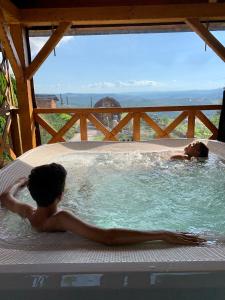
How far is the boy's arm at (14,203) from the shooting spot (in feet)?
6.09

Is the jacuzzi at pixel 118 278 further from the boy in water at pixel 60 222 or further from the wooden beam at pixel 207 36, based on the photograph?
the wooden beam at pixel 207 36

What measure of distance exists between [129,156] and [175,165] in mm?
645

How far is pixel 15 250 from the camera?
141 cm

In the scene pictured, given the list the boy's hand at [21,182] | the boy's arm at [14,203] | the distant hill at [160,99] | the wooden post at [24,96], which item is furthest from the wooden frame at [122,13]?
the boy's arm at [14,203]

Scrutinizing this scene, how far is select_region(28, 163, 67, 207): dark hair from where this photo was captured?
149 cm

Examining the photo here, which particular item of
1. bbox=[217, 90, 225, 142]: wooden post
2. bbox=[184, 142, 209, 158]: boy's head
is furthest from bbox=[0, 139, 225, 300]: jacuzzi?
bbox=[217, 90, 225, 142]: wooden post

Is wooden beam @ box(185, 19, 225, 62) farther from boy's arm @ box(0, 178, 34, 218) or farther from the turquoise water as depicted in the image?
boy's arm @ box(0, 178, 34, 218)

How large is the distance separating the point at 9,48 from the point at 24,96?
0.83 meters

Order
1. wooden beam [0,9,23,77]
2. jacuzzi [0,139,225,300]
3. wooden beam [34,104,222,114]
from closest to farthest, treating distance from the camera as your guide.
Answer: jacuzzi [0,139,225,300] < wooden beam [0,9,23,77] < wooden beam [34,104,222,114]

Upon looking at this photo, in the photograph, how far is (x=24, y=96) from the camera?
4.57 metres

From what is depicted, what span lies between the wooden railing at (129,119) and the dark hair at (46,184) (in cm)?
344

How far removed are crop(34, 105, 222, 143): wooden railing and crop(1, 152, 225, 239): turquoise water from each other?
121 centimetres

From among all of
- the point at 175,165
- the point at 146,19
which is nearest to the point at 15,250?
the point at 175,165

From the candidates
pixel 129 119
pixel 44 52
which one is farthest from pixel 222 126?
pixel 44 52
